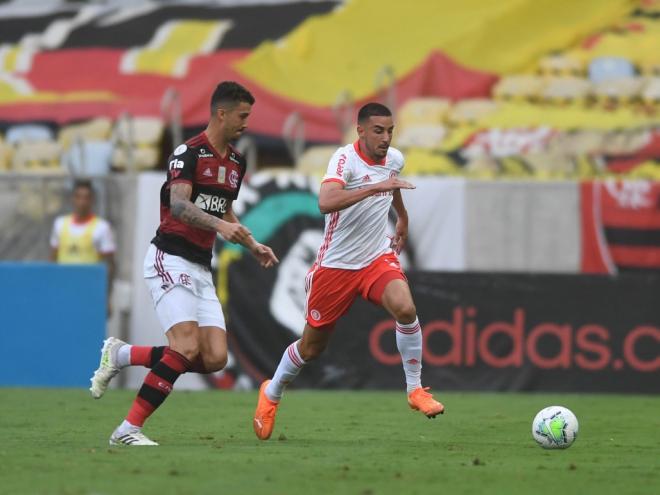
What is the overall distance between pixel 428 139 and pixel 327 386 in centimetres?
586

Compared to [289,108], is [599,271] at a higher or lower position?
lower

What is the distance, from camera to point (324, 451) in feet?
30.5

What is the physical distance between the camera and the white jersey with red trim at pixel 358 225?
1063 cm

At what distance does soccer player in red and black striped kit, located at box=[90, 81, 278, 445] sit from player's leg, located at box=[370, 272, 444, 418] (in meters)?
1.32

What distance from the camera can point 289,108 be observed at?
21953mm

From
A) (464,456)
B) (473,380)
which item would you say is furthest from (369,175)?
(473,380)

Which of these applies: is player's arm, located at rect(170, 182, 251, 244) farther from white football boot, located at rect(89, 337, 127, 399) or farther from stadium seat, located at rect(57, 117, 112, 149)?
stadium seat, located at rect(57, 117, 112, 149)

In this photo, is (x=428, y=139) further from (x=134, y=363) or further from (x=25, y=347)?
(x=134, y=363)

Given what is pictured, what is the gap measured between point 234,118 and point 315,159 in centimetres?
1128

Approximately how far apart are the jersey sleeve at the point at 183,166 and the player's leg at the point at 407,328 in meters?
1.76

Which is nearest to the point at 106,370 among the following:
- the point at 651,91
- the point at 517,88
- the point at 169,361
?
the point at 169,361

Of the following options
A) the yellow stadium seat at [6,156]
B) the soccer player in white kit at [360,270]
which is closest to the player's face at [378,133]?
the soccer player in white kit at [360,270]

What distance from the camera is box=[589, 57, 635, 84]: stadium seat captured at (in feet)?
76.0

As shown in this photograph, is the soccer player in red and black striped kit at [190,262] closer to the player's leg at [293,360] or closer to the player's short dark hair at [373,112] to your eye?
the player's leg at [293,360]
